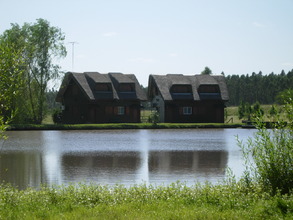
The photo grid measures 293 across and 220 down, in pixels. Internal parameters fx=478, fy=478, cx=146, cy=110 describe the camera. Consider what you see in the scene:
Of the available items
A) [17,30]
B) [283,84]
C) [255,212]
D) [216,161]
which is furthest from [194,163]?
[283,84]

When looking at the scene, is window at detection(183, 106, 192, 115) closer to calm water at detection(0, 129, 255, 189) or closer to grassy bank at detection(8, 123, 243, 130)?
grassy bank at detection(8, 123, 243, 130)

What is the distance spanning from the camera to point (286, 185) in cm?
1190

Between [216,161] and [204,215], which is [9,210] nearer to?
[204,215]

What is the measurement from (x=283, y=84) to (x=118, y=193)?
130m

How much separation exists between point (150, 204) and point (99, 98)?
56972 millimetres

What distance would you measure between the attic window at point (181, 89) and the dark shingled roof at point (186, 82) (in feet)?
1.56

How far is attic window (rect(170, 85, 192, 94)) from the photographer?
70.9m

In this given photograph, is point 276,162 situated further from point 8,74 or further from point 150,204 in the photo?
point 8,74

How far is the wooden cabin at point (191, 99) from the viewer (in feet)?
230

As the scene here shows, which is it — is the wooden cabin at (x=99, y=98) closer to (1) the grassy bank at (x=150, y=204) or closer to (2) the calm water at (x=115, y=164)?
(2) the calm water at (x=115, y=164)

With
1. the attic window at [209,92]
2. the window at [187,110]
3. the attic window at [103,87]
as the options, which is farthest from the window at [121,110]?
the attic window at [209,92]

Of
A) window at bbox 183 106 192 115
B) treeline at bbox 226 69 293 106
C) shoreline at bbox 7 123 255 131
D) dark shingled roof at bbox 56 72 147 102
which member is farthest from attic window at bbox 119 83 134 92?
treeline at bbox 226 69 293 106

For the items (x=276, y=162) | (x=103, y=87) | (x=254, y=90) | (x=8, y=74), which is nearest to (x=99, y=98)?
(x=103, y=87)

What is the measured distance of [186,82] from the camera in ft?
234
